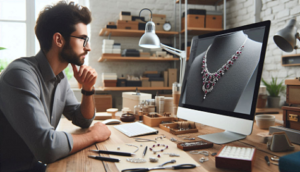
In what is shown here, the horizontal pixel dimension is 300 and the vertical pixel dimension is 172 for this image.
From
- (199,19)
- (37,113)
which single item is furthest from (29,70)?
(199,19)

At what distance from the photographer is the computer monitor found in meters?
0.89

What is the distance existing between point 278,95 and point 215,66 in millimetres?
2201

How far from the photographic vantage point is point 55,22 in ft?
3.64

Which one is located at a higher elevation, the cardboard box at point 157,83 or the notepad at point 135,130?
the cardboard box at point 157,83

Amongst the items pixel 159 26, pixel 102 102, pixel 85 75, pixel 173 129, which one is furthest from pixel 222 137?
pixel 159 26

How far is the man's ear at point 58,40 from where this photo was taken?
1.09 m

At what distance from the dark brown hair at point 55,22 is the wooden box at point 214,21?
9.85ft

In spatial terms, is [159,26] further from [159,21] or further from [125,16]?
[125,16]

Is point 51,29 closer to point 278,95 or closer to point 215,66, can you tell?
point 215,66

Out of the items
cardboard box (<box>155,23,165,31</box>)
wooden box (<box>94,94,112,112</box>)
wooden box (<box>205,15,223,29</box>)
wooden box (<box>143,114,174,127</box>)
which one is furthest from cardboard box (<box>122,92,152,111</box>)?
wooden box (<box>205,15,223,29</box>)

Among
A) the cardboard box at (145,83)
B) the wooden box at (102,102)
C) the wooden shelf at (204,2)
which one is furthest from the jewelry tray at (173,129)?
the wooden shelf at (204,2)

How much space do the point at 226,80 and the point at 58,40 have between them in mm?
809

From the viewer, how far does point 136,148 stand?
90cm

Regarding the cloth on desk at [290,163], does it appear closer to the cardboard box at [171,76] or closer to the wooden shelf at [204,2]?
the cardboard box at [171,76]
